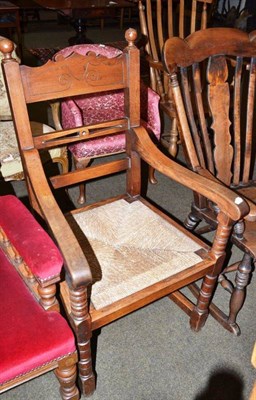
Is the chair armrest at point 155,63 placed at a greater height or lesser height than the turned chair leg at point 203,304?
greater

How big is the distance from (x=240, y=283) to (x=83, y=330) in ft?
2.30

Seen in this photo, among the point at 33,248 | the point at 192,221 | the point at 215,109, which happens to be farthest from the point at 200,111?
the point at 33,248

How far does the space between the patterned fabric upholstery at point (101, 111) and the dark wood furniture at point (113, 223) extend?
562 mm

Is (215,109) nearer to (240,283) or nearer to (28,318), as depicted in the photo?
(240,283)

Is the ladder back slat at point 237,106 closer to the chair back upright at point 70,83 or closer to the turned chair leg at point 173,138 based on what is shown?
the chair back upright at point 70,83

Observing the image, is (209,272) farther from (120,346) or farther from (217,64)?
(217,64)

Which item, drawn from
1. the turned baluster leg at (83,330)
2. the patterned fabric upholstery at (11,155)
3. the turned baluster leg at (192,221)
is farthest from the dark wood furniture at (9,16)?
the turned baluster leg at (83,330)

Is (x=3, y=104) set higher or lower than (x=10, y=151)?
higher

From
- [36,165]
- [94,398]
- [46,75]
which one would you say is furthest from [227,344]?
[46,75]

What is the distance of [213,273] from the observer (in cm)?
138

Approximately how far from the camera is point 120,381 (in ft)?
4.85

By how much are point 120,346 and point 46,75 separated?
1.12 metres

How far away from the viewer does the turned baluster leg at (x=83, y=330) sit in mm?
1070

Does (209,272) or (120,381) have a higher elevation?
(209,272)
